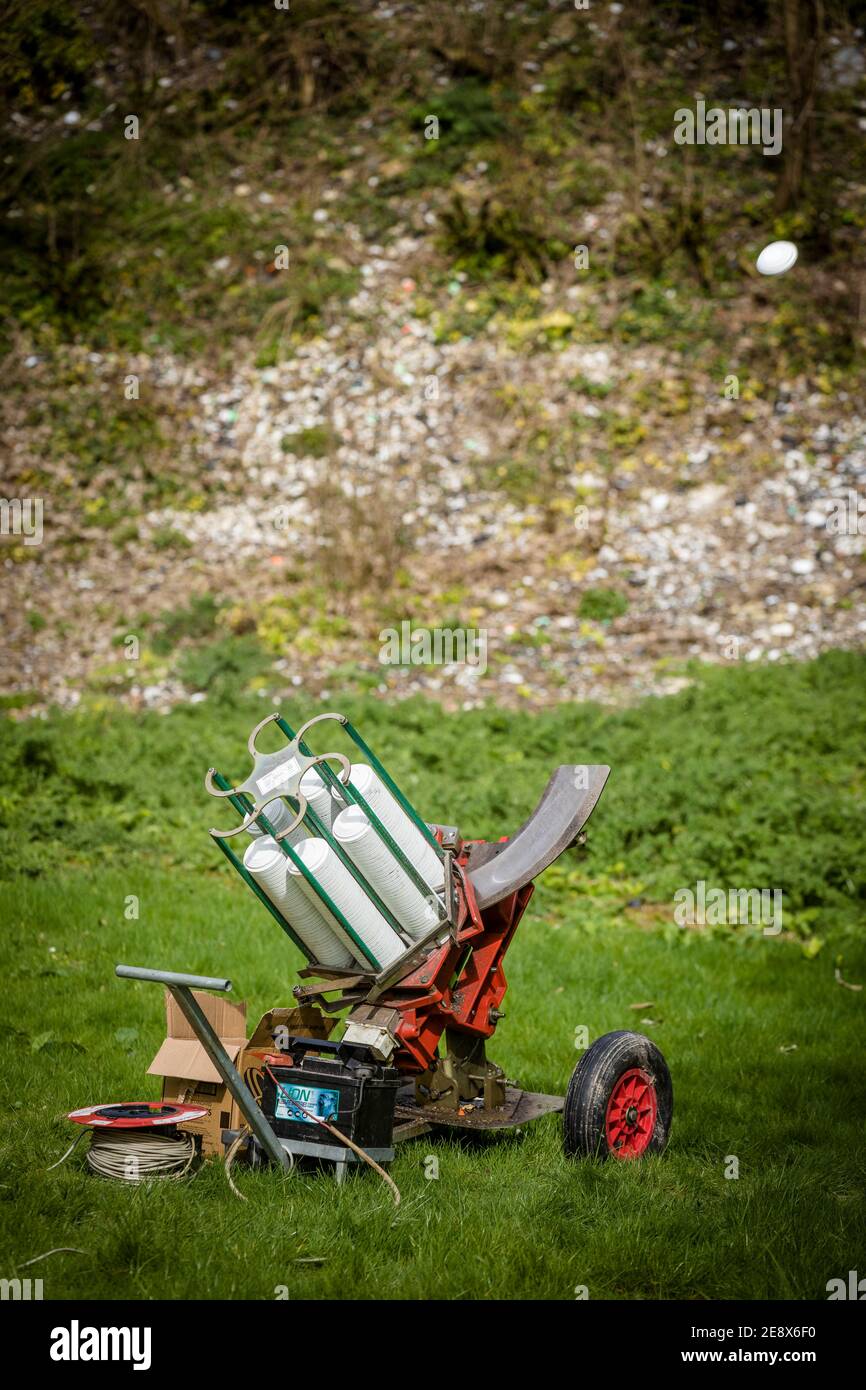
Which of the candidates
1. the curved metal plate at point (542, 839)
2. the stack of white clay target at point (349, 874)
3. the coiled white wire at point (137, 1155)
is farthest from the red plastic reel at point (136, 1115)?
the curved metal plate at point (542, 839)

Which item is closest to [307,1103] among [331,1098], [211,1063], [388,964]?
[331,1098]

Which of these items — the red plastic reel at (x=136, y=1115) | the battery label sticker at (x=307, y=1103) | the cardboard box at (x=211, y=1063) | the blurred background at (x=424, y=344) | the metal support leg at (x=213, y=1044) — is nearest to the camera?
the metal support leg at (x=213, y=1044)

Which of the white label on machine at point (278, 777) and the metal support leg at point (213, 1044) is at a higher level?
the white label on machine at point (278, 777)

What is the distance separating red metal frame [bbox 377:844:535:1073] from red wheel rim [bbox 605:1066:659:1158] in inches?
25.1

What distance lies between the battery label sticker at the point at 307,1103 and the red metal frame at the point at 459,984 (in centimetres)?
38

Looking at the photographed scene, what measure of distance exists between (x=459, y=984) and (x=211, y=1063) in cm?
109

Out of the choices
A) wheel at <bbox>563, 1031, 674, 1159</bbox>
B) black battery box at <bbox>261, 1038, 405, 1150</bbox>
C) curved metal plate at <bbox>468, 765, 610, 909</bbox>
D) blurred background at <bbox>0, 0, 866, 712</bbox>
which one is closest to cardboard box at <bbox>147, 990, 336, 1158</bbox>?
black battery box at <bbox>261, 1038, 405, 1150</bbox>

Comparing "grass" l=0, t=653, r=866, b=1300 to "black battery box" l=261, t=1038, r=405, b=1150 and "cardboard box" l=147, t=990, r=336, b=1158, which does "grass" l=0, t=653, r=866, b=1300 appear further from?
"cardboard box" l=147, t=990, r=336, b=1158

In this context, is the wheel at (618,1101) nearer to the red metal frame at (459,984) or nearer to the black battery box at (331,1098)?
the red metal frame at (459,984)

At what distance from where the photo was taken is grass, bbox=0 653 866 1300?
4.69 metres

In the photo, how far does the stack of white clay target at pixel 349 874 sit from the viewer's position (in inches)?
205

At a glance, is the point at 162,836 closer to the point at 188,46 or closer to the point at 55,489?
the point at 55,489

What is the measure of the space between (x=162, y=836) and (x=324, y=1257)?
6.09 metres

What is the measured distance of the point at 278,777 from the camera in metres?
5.27
